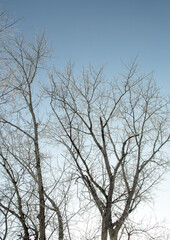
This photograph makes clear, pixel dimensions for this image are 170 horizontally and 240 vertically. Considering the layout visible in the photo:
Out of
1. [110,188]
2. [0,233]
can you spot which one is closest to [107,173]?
[110,188]

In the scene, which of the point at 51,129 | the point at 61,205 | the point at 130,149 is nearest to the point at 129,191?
the point at 130,149

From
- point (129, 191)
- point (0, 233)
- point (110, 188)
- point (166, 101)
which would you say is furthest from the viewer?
point (166, 101)

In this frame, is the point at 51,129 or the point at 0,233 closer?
the point at 0,233

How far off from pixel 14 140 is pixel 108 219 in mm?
3225

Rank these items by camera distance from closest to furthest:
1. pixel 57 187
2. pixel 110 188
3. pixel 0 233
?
pixel 0 233
pixel 57 187
pixel 110 188

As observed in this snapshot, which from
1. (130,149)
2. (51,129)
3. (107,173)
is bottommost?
(107,173)

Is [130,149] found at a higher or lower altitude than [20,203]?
higher

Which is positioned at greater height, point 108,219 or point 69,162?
point 69,162

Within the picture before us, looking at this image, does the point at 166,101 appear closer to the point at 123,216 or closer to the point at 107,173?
the point at 107,173

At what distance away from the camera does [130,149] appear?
6.46m

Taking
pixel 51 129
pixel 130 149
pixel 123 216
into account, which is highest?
pixel 51 129

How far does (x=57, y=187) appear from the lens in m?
5.39

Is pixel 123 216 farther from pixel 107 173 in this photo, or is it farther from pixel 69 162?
pixel 69 162

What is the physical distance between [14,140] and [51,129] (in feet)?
3.52
